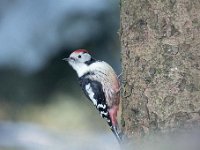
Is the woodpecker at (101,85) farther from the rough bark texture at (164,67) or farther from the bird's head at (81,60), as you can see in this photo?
the rough bark texture at (164,67)

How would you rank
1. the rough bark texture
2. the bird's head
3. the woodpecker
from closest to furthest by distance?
the rough bark texture → the woodpecker → the bird's head

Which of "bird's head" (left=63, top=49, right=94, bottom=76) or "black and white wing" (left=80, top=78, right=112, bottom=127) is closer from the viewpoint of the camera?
"black and white wing" (left=80, top=78, right=112, bottom=127)

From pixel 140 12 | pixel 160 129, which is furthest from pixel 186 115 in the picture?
pixel 140 12

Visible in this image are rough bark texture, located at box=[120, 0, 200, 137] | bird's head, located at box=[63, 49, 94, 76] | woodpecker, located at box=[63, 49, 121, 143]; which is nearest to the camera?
rough bark texture, located at box=[120, 0, 200, 137]

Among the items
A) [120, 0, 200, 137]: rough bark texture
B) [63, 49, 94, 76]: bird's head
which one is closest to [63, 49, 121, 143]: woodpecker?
[63, 49, 94, 76]: bird's head

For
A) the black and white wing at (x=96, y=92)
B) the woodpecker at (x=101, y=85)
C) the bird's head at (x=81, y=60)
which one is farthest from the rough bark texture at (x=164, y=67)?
the bird's head at (x=81, y=60)

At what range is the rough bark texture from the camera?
9.88 ft

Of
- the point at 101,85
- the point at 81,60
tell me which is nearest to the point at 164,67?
the point at 101,85

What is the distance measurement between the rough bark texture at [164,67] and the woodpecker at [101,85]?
1208 millimetres

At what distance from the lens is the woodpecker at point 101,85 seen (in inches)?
181

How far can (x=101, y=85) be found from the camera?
472cm

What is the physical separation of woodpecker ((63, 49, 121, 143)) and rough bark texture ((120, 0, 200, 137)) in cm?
121

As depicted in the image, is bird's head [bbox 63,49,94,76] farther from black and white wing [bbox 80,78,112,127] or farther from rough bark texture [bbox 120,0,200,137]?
rough bark texture [bbox 120,0,200,137]

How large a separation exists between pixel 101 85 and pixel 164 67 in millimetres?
1659
